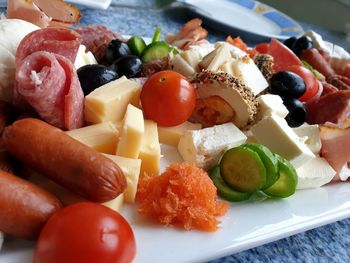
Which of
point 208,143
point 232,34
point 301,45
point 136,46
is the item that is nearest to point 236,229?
point 208,143

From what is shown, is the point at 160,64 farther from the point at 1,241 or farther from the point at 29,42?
the point at 1,241

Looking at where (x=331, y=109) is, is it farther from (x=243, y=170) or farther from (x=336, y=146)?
(x=243, y=170)

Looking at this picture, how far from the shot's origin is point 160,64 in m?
1.88

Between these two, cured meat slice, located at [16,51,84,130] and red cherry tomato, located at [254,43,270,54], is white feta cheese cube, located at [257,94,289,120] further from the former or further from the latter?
red cherry tomato, located at [254,43,270,54]

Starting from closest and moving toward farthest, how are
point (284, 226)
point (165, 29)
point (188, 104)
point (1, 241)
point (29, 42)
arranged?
point (1, 241) < point (284, 226) < point (29, 42) < point (188, 104) < point (165, 29)

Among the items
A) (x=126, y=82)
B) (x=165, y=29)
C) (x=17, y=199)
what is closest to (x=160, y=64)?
(x=126, y=82)

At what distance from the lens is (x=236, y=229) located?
1212 millimetres

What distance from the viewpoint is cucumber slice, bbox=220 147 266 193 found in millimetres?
1293

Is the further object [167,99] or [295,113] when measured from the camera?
[295,113]

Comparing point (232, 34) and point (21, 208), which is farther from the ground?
point (21, 208)

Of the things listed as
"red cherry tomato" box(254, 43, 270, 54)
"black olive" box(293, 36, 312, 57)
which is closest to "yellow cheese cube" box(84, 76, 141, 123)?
"red cherry tomato" box(254, 43, 270, 54)

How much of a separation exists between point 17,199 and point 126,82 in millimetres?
679

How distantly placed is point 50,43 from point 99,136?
324 mm

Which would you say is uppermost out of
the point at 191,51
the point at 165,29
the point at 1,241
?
the point at 191,51
